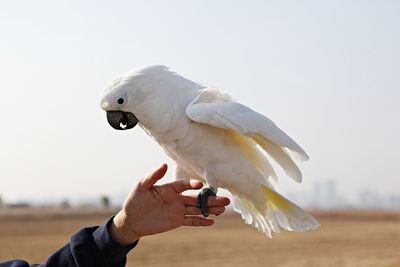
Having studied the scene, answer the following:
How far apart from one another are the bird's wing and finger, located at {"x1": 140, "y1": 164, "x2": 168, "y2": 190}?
0.32 metres

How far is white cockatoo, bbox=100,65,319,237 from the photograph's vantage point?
7.79 ft

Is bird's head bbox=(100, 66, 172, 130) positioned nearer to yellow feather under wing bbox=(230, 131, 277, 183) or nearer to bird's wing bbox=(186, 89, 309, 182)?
bird's wing bbox=(186, 89, 309, 182)

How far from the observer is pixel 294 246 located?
11.4 meters

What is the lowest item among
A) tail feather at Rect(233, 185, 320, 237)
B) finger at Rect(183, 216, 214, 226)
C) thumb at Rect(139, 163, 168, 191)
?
tail feather at Rect(233, 185, 320, 237)

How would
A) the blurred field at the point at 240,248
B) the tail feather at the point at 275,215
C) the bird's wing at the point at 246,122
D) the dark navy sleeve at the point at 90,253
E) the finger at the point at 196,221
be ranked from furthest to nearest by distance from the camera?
the blurred field at the point at 240,248 → the tail feather at the point at 275,215 → the bird's wing at the point at 246,122 → the finger at the point at 196,221 → the dark navy sleeve at the point at 90,253

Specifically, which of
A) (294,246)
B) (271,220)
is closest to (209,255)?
(294,246)

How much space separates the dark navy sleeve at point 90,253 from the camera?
6.54 ft

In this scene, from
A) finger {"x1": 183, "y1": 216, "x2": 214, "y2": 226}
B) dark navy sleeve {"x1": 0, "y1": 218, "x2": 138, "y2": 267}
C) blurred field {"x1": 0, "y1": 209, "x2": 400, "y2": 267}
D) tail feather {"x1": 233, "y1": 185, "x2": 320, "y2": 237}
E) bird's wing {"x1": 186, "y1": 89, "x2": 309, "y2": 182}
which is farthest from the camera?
blurred field {"x1": 0, "y1": 209, "x2": 400, "y2": 267}

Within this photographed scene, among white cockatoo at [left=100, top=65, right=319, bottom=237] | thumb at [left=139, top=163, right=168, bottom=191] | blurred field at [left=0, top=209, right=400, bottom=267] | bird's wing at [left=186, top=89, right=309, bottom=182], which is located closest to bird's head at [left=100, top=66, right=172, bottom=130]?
white cockatoo at [left=100, top=65, right=319, bottom=237]

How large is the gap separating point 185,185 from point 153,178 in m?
0.12

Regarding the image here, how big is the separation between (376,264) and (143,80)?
7370mm

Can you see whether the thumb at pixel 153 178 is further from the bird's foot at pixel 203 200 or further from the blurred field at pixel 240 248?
the blurred field at pixel 240 248

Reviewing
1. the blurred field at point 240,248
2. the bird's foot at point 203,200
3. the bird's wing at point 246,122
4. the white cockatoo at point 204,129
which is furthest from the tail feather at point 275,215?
the blurred field at point 240,248

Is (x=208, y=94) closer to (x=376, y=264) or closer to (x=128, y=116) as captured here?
(x=128, y=116)
